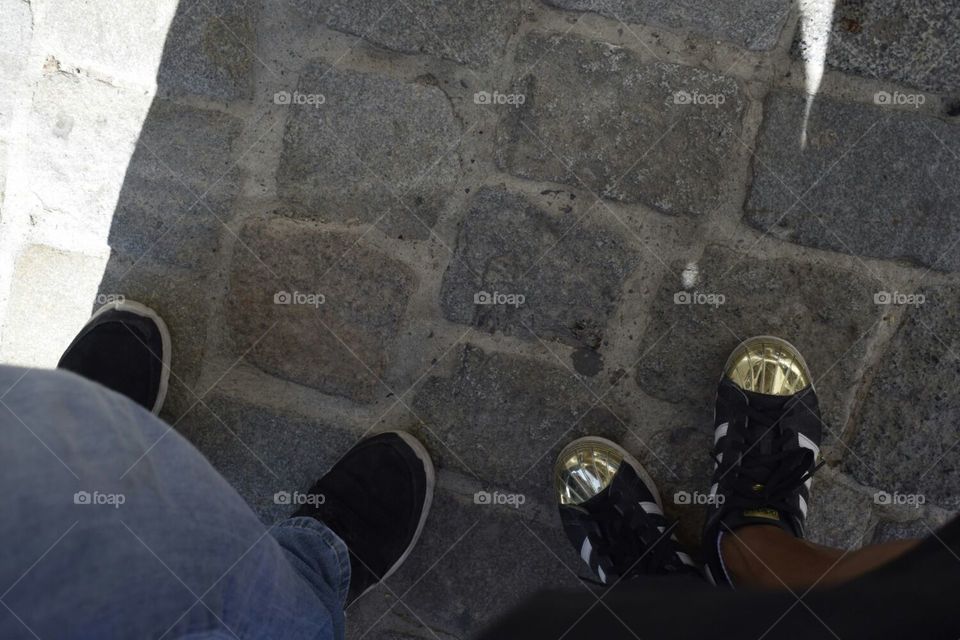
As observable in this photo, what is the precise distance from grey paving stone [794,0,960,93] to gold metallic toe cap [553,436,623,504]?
3.75 ft

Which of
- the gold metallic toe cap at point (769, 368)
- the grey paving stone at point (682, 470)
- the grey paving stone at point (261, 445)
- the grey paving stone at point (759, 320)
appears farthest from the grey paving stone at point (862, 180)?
the grey paving stone at point (261, 445)

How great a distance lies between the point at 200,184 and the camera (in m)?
1.88

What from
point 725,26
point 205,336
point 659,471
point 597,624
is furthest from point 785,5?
point 205,336

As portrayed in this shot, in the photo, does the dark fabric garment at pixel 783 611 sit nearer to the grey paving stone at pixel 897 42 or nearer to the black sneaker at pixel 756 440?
the black sneaker at pixel 756 440

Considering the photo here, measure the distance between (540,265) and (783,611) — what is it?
100cm

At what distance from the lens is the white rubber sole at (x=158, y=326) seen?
74.8 inches

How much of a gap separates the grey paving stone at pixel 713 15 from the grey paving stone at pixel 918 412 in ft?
2.63

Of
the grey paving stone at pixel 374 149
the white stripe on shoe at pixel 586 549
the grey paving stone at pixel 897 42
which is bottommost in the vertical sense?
the white stripe on shoe at pixel 586 549

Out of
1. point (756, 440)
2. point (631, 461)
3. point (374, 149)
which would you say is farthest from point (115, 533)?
point (756, 440)

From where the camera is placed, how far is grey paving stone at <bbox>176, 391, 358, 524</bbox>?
1923 millimetres

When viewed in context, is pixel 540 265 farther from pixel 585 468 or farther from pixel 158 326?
pixel 158 326

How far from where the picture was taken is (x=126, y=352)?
188 centimetres

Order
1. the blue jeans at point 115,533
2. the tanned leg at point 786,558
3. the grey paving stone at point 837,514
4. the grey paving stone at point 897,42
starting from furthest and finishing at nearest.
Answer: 1. the grey paving stone at point 837,514
2. the grey paving stone at point 897,42
3. the tanned leg at point 786,558
4. the blue jeans at point 115,533

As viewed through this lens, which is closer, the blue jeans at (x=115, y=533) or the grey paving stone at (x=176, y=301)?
the blue jeans at (x=115, y=533)
